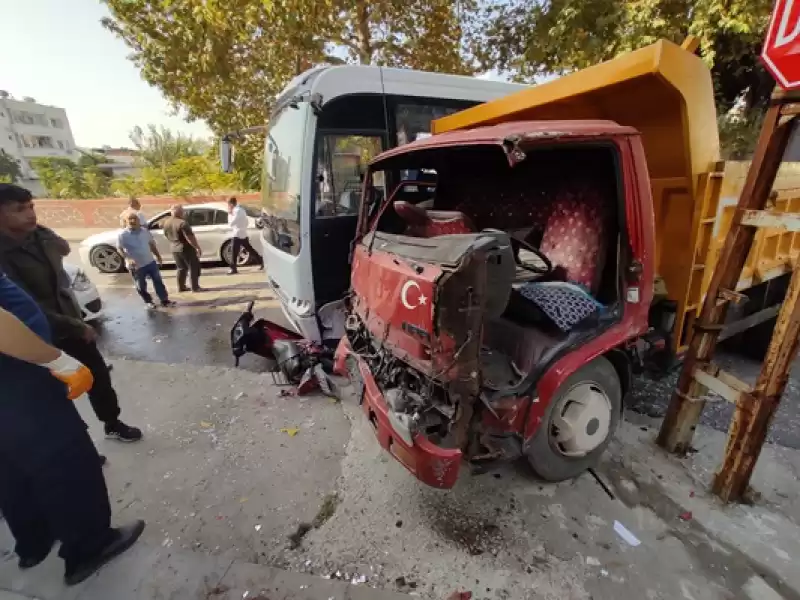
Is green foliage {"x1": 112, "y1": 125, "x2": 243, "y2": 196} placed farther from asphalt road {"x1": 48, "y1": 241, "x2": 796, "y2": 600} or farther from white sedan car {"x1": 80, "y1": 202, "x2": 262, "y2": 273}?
asphalt road {"x1": 48, "y1": 241, "x2": 796, "y2": 600}

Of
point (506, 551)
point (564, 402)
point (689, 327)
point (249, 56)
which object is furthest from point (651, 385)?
point (249, 56)

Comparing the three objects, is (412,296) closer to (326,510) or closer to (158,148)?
(326,510)

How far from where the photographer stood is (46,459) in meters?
2.06

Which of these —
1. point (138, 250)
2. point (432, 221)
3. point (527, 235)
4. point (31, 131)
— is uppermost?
point (31, 131)

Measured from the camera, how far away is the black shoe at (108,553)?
7.15 ft

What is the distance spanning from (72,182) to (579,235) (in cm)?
2944

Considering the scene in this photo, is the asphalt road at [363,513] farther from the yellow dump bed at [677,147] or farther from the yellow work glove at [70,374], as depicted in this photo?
the yellow dump bed at [677,147]

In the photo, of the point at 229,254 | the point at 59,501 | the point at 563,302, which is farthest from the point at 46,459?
the point at 229,254

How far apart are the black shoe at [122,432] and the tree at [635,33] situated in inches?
364

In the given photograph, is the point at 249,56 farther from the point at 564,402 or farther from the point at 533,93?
the point at 564,402

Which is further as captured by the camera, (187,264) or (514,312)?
(187,264)

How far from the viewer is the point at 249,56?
10367mm

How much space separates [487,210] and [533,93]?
39.9 inches

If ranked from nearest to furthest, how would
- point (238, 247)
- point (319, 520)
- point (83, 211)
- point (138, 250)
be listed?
1. point (319, 520)
2. point (138, 250)
3. point (238, 247)
4. point (83, 211)
